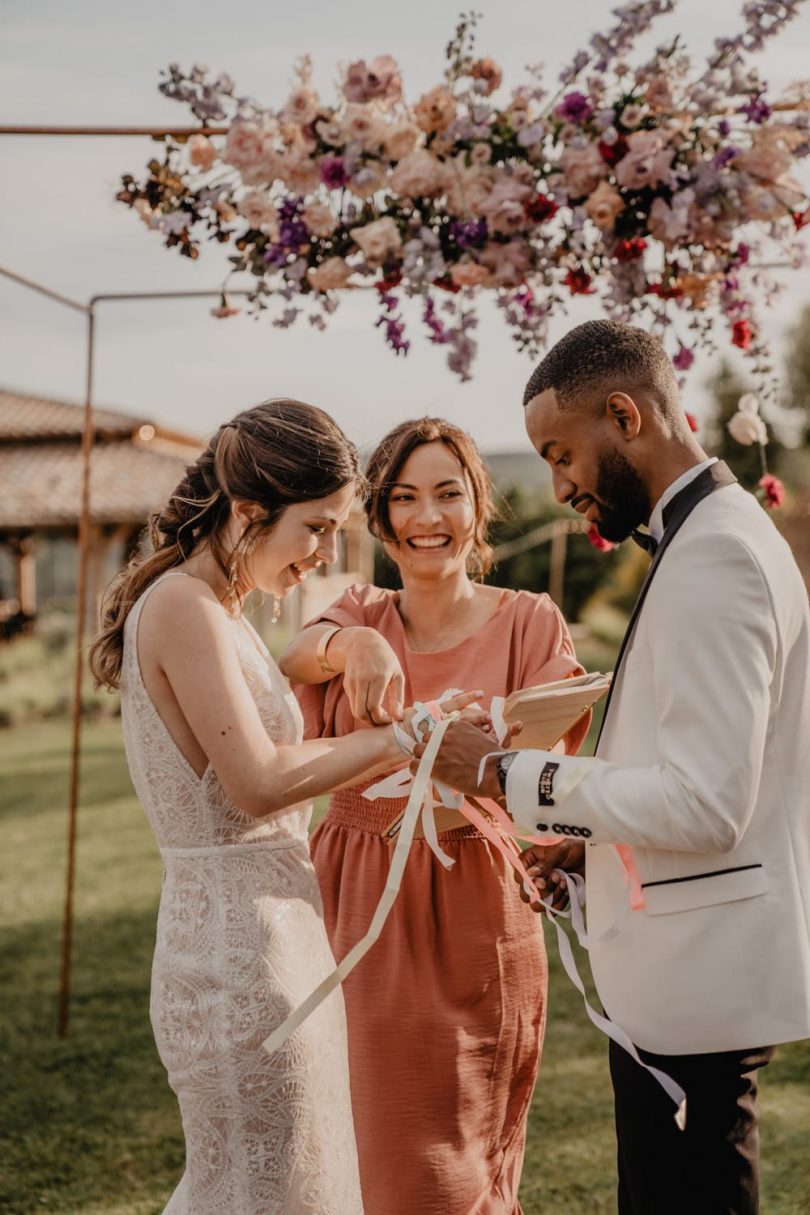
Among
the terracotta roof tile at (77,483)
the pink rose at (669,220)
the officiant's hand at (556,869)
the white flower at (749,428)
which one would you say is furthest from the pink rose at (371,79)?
the terracotta roof tile at (77,483)

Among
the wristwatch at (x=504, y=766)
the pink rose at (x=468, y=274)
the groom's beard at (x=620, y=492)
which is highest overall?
the pink rose at (x=468, y=274)

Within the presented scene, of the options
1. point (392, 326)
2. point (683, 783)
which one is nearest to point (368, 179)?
point (392, 326)

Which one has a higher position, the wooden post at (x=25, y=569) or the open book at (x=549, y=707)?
the wooden post at (x=25, y=569)

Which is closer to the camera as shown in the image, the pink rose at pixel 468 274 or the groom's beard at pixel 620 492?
the groom's beard at pixel 620 492

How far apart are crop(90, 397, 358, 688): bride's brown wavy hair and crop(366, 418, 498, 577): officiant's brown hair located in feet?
2.41

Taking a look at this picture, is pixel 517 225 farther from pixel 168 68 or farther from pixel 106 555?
pixel 106 555

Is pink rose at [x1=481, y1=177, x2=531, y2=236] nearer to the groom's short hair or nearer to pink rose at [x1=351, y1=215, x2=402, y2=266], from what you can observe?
pink rose at [x1=351, y1=215, x2=402, y2=266]

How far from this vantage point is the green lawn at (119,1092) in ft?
13.4

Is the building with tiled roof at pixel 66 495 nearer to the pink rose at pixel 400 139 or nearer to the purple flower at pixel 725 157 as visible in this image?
the pink rose at pixel 400 139

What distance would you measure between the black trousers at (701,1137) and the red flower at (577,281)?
1666mm

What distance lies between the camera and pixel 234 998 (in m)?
2.30

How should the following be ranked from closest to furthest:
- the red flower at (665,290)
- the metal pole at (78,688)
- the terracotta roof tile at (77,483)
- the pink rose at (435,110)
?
the pink rose at (435,110) < the red flower at (665,290) < the metal pole at (78,688) < the terracotta roof tile at (77,483)

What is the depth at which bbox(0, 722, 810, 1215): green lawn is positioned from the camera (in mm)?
4086

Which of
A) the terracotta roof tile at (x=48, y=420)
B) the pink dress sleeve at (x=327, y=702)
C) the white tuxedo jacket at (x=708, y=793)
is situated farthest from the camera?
the terracotta roof tile at (x=48, y=420)
